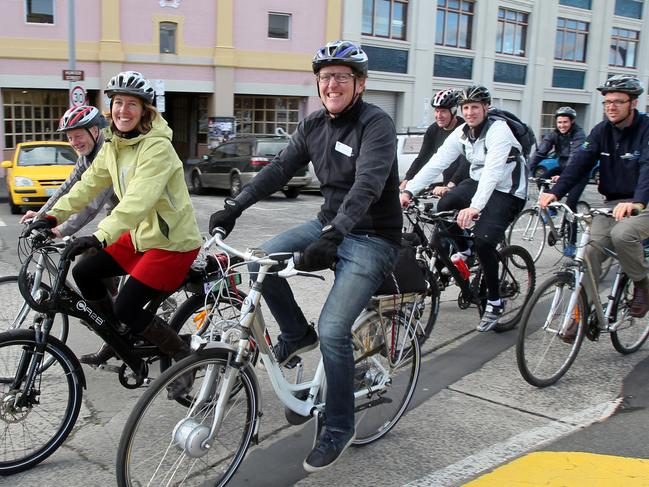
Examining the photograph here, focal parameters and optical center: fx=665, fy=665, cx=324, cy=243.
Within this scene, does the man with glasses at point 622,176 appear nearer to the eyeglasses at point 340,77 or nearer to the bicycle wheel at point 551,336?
the bicycle wheel at point 551,336

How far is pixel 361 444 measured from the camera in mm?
3576

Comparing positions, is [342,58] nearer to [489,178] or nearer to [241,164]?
[489,178]

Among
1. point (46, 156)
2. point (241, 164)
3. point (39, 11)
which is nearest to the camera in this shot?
point (46, 156)

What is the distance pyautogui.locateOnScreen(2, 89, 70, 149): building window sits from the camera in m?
20.7

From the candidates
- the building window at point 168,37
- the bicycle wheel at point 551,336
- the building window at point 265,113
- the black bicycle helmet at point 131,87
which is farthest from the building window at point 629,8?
the black bicycle helmet at point 131,87

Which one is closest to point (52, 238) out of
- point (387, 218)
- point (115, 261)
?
point (115, 261)

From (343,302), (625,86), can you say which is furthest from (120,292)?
(625,86)

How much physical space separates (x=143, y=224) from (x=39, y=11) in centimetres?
1945

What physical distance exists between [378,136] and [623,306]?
2.81 m

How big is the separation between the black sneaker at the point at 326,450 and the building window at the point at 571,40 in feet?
103

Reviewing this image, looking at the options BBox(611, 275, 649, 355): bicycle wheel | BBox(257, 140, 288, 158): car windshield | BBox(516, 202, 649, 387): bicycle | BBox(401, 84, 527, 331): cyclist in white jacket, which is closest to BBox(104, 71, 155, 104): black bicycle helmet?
BBox(401, 84, 527, 331): cyclist in white jacket

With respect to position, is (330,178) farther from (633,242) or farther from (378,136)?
(633,242)

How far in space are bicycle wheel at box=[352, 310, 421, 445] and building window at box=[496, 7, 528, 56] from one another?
27740 millimetres

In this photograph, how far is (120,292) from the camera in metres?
3.53
